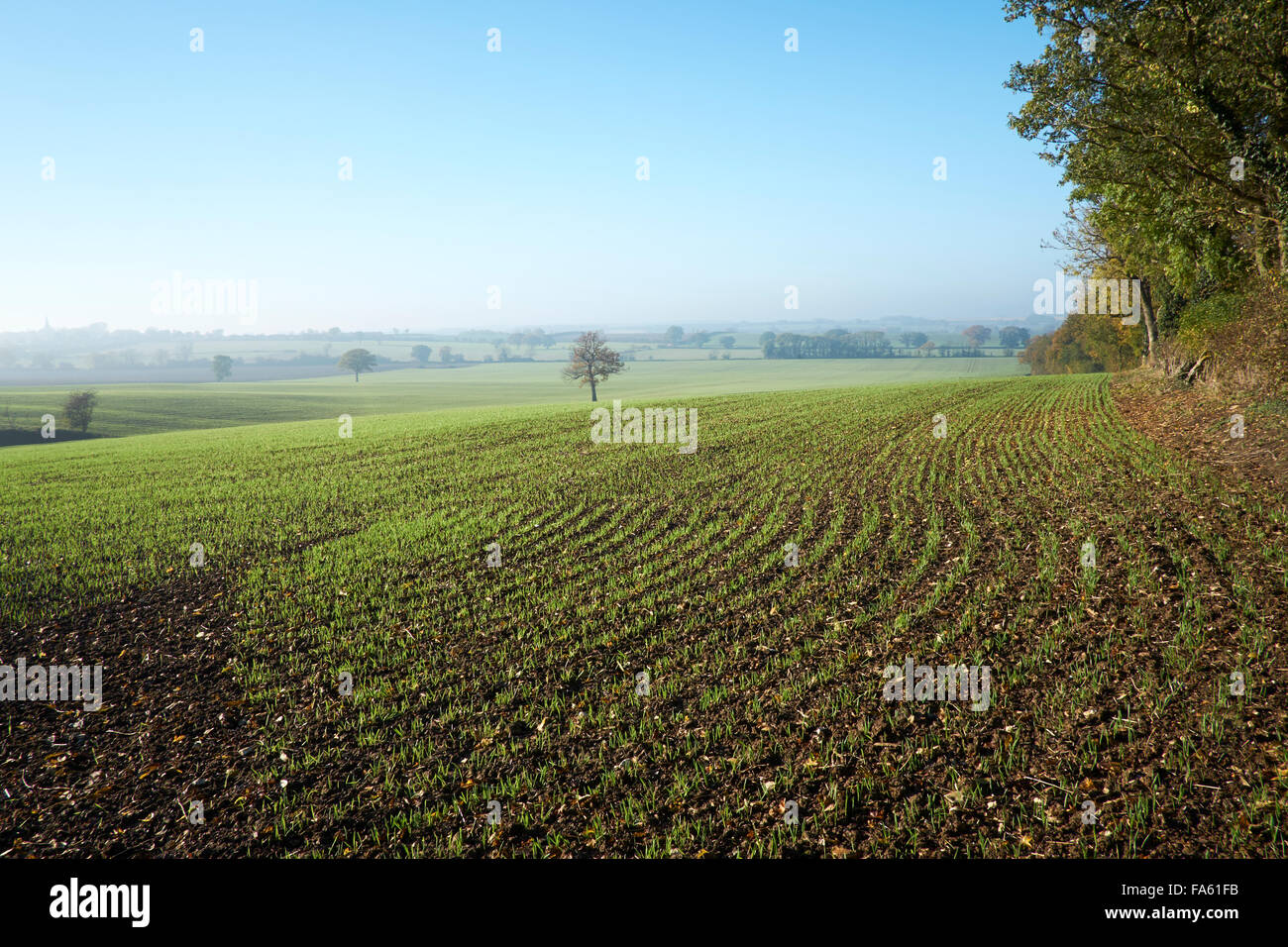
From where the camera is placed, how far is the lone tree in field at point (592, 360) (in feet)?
296

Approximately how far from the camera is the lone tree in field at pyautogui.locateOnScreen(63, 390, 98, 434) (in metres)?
69.2

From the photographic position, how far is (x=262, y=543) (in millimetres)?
15945

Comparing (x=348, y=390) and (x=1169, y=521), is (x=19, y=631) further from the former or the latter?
(x=348, y=390)

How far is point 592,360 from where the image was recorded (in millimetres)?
90812

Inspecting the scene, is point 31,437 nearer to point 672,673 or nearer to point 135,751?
point 135,751

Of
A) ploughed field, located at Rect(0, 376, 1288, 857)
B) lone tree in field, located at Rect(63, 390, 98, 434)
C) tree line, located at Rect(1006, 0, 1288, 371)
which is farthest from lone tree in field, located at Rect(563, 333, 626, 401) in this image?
ploughed field, located at Rect(0, 376, 1288, 857)

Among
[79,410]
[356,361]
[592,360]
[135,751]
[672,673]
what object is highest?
[356,361]

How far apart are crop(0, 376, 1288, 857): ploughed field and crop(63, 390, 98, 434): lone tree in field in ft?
215

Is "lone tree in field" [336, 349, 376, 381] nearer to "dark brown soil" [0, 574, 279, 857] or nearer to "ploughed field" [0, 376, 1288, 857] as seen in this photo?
"ploughed field" [0, 376, 1288, 857]

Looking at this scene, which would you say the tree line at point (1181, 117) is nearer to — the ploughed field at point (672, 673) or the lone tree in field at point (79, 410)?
the ploughed field at point (672, 673)

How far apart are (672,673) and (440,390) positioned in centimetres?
12017

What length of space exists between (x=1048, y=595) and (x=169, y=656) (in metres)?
13.6

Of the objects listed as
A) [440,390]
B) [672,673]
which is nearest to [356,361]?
[440,390]
